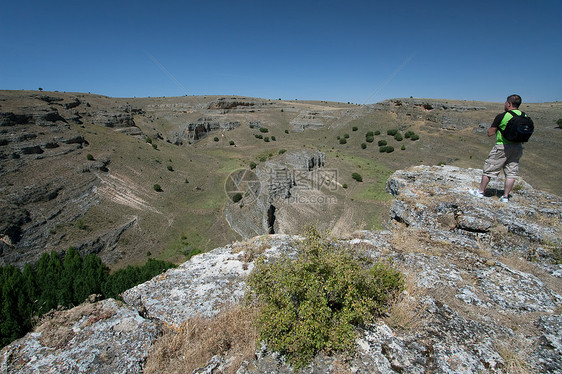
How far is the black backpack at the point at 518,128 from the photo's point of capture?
5914 mm

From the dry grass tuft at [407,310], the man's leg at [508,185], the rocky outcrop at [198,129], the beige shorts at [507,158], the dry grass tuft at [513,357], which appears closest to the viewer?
the dry grass tuft at [513,357]

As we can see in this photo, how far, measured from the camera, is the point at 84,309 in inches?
174

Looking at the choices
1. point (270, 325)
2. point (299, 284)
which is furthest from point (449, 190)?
Answer: point (270, 325)

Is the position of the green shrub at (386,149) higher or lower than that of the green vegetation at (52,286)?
higher

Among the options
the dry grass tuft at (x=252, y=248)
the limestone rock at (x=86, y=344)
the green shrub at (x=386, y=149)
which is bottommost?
the green shrub at (x=386, y=149)

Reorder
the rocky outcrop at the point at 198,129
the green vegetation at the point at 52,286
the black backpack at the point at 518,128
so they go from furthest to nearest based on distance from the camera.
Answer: the rocky outcrop at the point at 198,129 → the green vegetation at the point at 52,286 → the black backpack at the point at 518,128

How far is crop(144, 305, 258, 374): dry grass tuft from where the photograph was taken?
3312mm

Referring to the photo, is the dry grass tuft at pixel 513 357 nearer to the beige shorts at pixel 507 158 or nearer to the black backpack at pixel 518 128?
the black backpack at pixel 518 128

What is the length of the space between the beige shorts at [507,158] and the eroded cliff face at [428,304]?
864mm

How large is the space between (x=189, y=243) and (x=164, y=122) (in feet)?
184

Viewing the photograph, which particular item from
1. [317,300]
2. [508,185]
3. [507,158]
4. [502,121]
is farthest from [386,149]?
[317,300]

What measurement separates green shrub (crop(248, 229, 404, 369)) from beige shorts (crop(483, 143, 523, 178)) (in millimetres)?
5161

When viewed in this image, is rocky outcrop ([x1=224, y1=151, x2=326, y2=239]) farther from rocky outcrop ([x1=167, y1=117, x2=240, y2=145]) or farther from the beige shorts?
rocky outcrop ([x1=167, y1=117, x2=240, y2=145])

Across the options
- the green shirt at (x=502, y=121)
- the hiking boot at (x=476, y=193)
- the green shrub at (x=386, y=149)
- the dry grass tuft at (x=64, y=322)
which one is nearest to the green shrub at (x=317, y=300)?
the dry grass tuft at (x=64, y=322)
